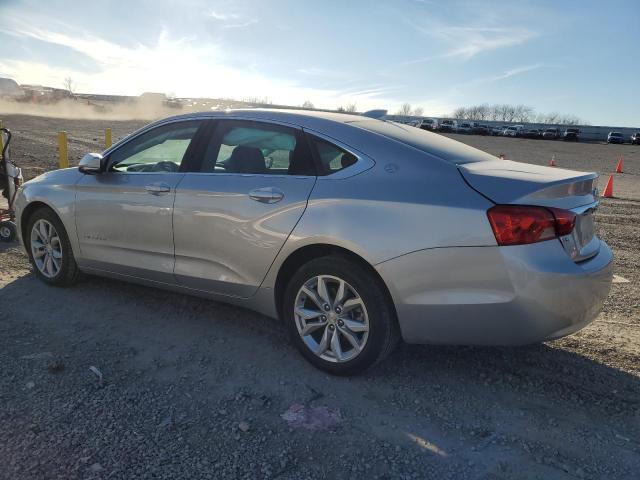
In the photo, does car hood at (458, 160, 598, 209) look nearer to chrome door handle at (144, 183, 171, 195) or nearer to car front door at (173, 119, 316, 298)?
car front door at (173, 119, 316, 298)

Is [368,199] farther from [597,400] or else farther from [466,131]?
[466,131]

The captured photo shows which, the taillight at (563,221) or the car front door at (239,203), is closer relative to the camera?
the taillight at (563,221)

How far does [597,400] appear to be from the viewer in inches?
125

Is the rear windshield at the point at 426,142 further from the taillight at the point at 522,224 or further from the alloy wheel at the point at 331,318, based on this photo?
the alloy wheel at the point at 331,318

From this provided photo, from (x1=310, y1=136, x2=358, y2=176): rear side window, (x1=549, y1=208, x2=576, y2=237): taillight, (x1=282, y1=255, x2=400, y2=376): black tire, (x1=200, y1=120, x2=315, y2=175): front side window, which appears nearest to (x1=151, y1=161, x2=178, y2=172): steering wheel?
(x1=200, y1=120, x2=315, y2=175): front side window

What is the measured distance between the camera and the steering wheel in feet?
13.5

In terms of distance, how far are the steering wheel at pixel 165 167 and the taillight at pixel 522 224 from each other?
2.46 m

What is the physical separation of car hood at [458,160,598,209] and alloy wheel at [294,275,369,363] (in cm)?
98

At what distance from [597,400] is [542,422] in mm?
494

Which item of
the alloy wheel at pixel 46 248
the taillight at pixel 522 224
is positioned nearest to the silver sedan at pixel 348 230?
the taillight at pixel 522 224

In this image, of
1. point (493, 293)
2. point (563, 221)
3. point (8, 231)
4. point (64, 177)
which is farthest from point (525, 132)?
point (493, 293)

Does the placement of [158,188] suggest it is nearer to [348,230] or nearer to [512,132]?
[348,230]

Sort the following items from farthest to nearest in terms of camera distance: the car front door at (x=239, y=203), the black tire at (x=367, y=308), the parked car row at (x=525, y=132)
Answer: the parked car row at (x=525, y=132)
the car front door at (x=239, y=203)
the black tire at (x=367, y=308)

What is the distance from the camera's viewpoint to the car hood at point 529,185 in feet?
9.36
